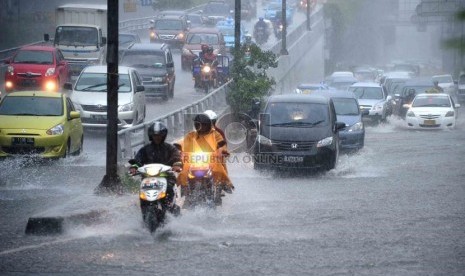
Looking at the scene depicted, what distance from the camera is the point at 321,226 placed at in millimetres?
15023

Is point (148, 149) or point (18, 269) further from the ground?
point (148, 149)

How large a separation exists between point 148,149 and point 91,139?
15.9m

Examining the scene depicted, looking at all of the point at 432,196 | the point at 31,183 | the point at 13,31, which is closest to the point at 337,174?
the point at 432,196

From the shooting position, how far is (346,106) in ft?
101

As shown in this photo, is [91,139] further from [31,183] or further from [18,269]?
[18,269]

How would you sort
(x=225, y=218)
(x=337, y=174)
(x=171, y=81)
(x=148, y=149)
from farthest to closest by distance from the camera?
(x=171, y=81) → (x=337, y=174) → (x=225, y=218) → (x=148, y=149)

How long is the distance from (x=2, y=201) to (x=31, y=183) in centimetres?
271

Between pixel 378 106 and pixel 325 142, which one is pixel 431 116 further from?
pixel 325 142

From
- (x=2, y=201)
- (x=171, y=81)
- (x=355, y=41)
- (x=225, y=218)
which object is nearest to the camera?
(x=225, y=218)

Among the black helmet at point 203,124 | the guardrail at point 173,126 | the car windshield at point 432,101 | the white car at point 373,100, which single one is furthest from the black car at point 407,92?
the black helmet at point 203,124

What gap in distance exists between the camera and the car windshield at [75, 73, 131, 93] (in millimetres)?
30906

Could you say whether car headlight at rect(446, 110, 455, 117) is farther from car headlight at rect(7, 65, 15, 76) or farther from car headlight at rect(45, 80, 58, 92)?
car headlight at rect(7, 65, 15, 76)

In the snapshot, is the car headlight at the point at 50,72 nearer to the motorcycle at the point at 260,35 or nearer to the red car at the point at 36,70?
the red car at the point at 36,70

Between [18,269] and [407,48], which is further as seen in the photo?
[407,48]
